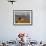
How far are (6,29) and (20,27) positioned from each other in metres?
0.57

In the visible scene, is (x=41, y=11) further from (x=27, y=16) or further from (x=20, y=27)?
(x=20, y=27)

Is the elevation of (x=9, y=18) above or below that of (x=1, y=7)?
below

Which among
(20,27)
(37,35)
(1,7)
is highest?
(1,7)

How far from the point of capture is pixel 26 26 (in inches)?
195

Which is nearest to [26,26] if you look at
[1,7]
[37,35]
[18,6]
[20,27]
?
[20,27]

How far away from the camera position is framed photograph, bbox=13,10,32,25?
4922 mm

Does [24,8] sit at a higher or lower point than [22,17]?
higher

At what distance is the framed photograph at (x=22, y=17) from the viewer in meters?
4.92

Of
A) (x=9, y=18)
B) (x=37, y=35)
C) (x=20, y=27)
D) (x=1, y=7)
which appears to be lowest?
(x=37, y=35)

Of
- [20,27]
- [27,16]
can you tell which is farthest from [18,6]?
[20,27]

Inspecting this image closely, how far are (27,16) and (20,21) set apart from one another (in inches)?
13.7

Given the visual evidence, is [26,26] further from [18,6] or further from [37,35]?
[18,6]

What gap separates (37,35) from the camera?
4.91 meters

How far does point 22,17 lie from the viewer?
195 inches
